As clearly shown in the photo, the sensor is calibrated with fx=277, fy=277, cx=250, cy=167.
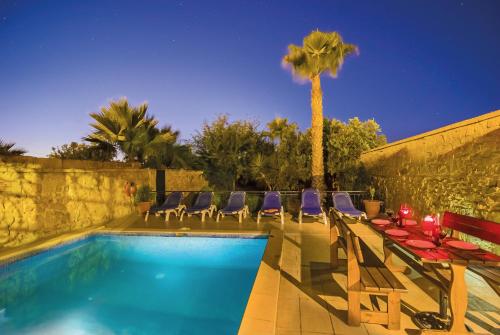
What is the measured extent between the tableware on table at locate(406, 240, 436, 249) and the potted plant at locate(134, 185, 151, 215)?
7942 mm

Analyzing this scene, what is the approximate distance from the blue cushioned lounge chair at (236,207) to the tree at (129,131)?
14.6ft

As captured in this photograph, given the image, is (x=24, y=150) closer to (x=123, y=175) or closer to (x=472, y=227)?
(x=123, y=175)

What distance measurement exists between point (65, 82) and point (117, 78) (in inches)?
102

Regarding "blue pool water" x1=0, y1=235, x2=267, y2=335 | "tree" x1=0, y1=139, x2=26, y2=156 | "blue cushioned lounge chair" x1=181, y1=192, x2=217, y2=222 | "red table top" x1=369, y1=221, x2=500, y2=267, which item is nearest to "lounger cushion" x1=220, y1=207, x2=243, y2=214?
"blue cushioned lounge chair" x1=181, y1=192, x2=217, y2=222

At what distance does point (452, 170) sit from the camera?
17.9 ft

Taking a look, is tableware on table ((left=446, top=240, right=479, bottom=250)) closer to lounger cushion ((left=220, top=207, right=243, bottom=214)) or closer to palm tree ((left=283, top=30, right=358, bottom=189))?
lounger cushion ((left=220, top=207, right=243, bottom=214))

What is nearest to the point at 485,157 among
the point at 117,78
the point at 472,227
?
the point at 472,227

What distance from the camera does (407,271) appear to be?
152 inches

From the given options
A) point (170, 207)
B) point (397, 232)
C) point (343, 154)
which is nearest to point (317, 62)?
point (343, 154)

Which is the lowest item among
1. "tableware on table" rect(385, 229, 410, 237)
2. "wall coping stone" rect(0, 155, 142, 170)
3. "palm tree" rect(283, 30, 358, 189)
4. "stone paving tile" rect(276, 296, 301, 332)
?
"stone paving tile" rect(276, 296, 301, 332)

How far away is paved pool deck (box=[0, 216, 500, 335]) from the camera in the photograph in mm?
2668

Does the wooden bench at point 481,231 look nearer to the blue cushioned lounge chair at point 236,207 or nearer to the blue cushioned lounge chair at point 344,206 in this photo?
the blue cushioned lounge chair at point 344,206

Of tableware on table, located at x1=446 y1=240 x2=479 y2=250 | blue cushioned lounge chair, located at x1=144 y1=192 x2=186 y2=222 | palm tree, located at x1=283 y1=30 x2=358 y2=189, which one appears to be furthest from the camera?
palm tree, located at x1=283 y1=30 x2=358 y2=189

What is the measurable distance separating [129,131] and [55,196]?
412 cm
